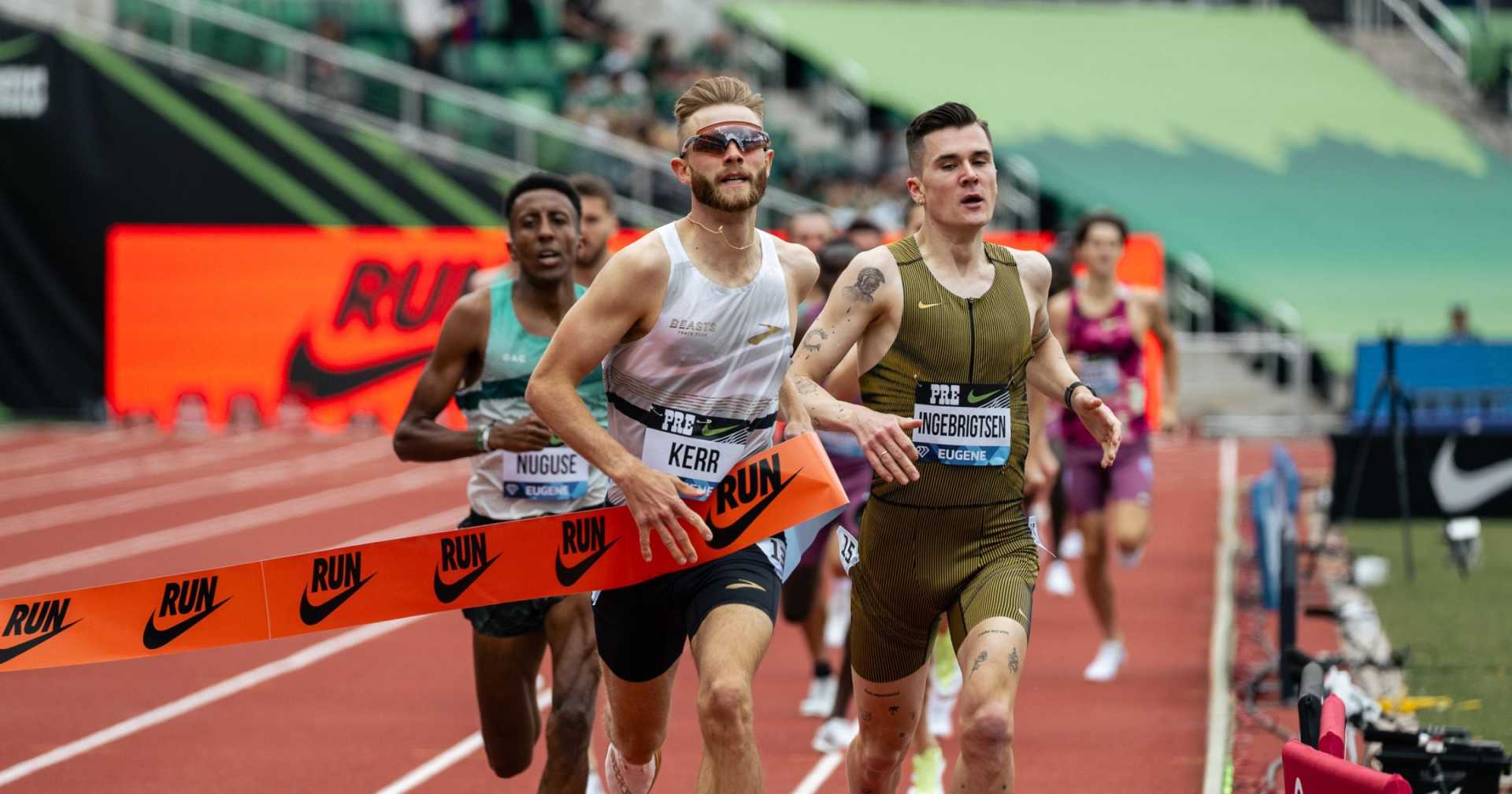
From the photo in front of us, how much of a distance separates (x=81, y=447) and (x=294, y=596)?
61.8ft

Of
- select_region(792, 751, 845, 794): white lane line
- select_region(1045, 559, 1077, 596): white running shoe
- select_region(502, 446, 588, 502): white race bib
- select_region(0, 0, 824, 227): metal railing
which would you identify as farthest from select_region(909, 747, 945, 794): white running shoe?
select_region(0, 0, 824, 227): metal railing

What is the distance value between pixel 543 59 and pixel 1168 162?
993 centimetres

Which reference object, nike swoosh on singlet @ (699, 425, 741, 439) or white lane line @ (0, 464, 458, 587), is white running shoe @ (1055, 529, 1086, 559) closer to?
white lane line @ (0, 464, 458, 587)

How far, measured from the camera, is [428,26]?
28312 millimetres

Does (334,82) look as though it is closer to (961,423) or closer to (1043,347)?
(1043,347)

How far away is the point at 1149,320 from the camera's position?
1140cm

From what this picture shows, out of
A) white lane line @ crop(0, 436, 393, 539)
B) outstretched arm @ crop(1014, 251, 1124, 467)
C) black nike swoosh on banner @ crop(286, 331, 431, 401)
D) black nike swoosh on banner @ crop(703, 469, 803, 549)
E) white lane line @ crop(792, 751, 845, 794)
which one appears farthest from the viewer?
black nike swoosh on banner @ crop(286, 331, 431, 401)

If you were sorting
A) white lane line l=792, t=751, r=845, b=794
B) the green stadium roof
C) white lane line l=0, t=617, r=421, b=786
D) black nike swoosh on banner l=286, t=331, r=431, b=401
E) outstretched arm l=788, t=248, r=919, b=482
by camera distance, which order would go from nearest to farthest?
outstretched arm l=788, t=248, r=919, b=482 < white lane line l=792, t=751, r=845, b=794 < white lane line l=0, t=617, r=421, b=786 < black nike swoosh on banner l=286, t=331, r=431, b=401 < the green stadium roof

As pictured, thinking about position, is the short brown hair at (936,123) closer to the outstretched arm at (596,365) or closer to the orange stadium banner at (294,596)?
the outstretched arm at (596,365)

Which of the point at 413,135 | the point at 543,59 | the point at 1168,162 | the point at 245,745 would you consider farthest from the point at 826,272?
the point at 1168,162

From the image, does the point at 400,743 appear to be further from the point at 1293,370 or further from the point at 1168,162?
the point at 1168,162

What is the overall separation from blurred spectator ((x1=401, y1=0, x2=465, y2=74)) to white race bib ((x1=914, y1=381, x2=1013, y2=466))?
22931 millimetres

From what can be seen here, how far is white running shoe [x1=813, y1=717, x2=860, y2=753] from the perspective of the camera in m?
8.79

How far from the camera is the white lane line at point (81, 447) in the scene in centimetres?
2239
